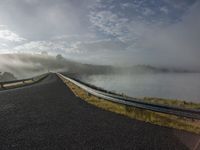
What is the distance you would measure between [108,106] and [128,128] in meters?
4.49

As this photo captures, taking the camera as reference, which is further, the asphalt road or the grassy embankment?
the grassy embankment

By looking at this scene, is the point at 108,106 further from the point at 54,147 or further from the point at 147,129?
the point at 54,147

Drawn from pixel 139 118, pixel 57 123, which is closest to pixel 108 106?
pixel 139 118

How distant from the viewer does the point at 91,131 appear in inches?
297

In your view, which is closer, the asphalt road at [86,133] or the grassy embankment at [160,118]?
the asphalt road at [86,133]

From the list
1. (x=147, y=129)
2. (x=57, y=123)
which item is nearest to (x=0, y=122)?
(x=57, y=123)

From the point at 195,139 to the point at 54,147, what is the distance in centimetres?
346

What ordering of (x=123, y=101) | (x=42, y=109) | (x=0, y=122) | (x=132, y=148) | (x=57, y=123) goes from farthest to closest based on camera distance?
(x=42, y=109) < (x=123, y=101) < (x=0, y=122) < (x=57, y=123) < (x=132, y=148)

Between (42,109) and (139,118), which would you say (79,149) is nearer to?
(139,118)

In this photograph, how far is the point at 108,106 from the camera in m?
12.3

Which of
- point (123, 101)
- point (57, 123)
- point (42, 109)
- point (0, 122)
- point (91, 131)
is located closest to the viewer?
point (91, 131)

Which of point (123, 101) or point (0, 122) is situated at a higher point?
point (123, 101)

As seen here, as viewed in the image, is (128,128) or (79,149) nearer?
(79,149)

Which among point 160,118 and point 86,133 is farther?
point 160,118
